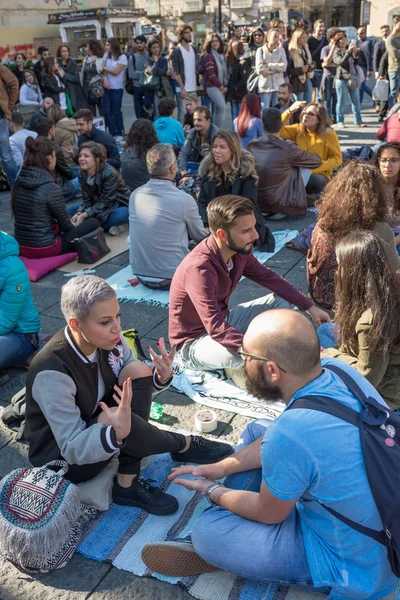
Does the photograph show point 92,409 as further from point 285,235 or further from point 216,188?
point 285,235

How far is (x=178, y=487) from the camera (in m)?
2.92

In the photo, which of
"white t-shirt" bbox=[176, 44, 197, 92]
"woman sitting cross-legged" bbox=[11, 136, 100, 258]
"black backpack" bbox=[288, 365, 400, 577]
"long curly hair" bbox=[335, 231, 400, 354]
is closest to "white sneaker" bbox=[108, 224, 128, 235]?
"woman sitting cross-legged" bbox=[11, 136, 100, 258]

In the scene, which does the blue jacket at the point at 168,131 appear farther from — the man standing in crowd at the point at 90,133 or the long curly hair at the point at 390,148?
the long curly hair at the point at 390,148

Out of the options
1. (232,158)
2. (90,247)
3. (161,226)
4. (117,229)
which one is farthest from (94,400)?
(117,229)

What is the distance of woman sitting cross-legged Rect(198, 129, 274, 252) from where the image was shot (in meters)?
5.57

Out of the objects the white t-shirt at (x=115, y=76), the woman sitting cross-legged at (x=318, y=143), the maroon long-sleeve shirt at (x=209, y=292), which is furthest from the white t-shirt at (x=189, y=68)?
the maroon long-sleeve shirt at (x=209, y=292)

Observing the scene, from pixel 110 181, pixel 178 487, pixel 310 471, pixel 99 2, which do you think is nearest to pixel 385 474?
pixel 310 471

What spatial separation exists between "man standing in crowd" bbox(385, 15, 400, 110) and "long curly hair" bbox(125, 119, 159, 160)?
588cm

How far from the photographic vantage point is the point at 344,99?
1122cm

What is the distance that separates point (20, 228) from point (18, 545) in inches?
150

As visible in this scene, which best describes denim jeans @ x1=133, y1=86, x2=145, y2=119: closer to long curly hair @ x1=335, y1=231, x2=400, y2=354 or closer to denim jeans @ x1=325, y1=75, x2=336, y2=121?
denim jeans @ x1=325, y1=75, x2=336, y2=121

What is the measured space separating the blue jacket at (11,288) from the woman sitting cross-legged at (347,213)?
201 cm

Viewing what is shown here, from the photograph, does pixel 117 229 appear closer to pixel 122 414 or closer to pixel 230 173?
pixel 230 173

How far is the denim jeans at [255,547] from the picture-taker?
6.93ft
